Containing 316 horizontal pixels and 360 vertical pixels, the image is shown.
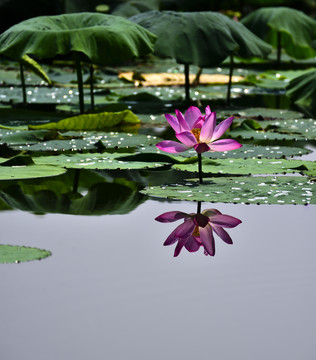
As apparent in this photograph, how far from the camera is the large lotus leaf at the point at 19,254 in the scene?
1568mm

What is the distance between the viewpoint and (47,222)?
6.40 ft

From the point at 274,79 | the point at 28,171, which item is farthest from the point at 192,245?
the point at 274,79

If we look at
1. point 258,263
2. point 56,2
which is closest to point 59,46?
point 258,263

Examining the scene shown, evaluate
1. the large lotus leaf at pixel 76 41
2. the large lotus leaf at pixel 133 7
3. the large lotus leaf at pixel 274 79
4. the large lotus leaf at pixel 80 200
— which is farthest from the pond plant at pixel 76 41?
the large lotus leaf at pixel 133 7

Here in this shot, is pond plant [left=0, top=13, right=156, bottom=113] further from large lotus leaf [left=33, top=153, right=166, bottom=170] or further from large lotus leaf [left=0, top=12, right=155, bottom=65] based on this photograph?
large lotus leaf [left=33, top=153, right=166, bottom=170]

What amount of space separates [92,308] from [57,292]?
0.11m

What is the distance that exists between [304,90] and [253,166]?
1.91m

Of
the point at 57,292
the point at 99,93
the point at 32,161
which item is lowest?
the point at 99,93

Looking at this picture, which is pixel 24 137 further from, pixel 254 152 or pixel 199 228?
pixel 199 228

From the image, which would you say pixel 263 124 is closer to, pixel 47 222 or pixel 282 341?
pixel 47 222

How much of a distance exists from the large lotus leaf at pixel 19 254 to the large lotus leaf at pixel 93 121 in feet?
5.36

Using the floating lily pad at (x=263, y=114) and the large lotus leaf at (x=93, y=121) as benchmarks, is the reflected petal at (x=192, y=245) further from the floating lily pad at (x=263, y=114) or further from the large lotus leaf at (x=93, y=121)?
the floating lily pad at (x=263, y=114)

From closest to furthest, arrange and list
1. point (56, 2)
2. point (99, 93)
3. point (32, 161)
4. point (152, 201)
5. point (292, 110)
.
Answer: point (152, 201), point (32, 161), point (292, 110), point (99, 93), point (56, 2)

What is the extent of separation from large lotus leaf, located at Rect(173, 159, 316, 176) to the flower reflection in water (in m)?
0.39
